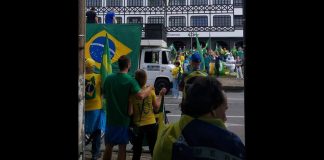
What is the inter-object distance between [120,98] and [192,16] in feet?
150

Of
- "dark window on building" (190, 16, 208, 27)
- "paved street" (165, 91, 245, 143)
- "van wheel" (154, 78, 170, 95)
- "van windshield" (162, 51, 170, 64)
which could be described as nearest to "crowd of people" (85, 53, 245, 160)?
"paved street" (165, 91, 245, 143)

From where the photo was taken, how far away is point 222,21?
167ft

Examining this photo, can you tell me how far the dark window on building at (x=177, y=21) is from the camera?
50062 millimetres

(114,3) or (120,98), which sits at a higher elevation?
(114,3)

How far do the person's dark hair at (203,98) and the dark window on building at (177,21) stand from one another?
4807 cm

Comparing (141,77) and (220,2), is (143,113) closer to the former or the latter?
(141,77)

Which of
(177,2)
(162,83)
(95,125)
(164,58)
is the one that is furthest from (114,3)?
(95,125)

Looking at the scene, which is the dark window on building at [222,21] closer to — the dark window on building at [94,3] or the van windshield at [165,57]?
the dark window on building at [94,3]

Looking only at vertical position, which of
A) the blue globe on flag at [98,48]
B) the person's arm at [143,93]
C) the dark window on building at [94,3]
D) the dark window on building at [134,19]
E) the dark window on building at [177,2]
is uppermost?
the dark window on building at [177,2]

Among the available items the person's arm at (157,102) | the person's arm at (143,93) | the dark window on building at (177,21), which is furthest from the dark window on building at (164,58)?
the dark window on building at (177,21)

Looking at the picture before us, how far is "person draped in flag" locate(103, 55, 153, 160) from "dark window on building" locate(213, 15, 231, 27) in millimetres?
46032
